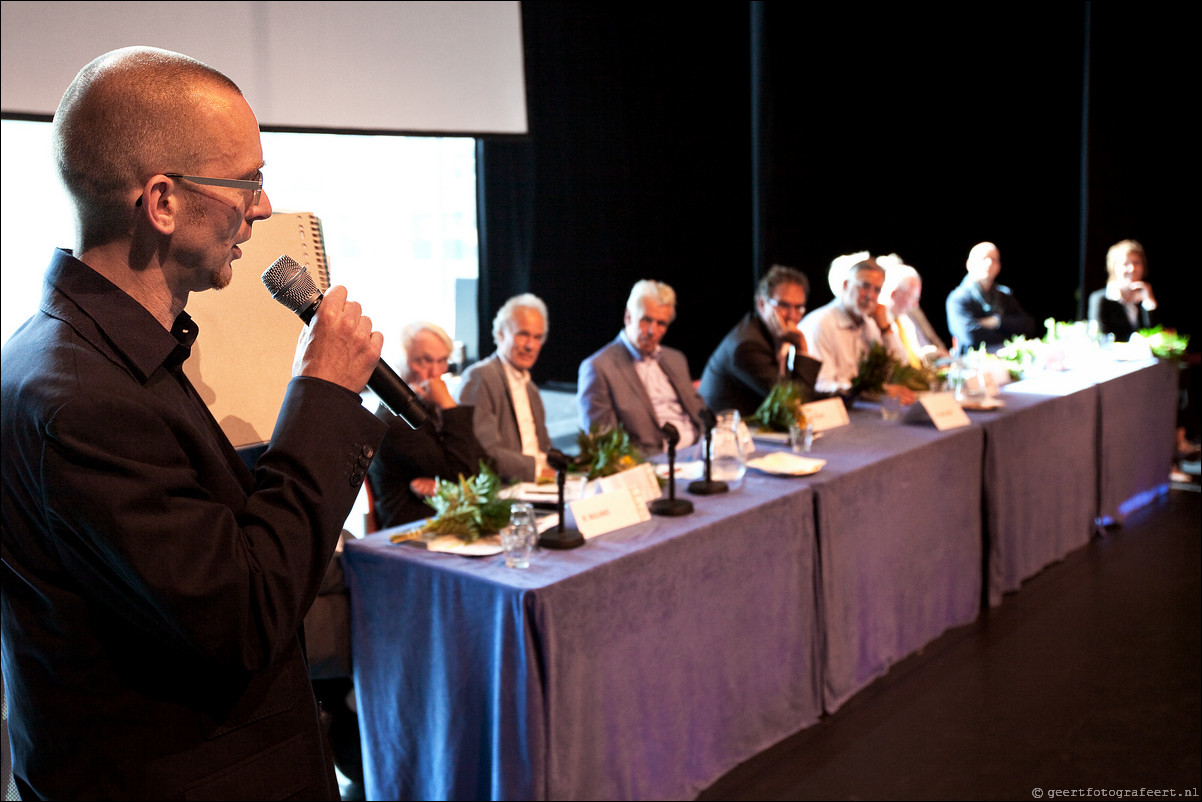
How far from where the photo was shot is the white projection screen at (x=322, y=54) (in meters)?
3.15

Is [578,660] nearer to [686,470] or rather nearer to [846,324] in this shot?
[686,470]

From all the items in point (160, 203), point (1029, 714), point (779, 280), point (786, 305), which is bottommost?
point (1029, 714)

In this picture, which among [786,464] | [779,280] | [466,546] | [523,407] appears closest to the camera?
[466,546]

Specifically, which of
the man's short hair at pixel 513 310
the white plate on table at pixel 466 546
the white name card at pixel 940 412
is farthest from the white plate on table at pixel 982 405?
the white plate on table at pixel 466 546

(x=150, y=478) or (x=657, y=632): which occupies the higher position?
(x=150, y=478)

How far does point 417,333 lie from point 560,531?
111cm

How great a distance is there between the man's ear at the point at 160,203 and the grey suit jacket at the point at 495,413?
256 centimetres

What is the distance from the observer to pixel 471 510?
2252 mm

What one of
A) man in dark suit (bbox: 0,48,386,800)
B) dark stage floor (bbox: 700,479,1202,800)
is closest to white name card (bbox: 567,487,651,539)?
dark stage floor (bbox: 700,479,1202,800)

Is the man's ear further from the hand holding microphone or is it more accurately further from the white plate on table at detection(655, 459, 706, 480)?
the white plate on table at detection(655, 459, 706, 480)

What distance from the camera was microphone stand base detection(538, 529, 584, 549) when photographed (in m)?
2.19

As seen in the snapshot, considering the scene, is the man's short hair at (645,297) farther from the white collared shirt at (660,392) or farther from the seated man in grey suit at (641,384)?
the white collared shirt at (660,392)

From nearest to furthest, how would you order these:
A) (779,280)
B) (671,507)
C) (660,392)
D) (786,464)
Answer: (671,507), (786,464), (660,392), (779,280)

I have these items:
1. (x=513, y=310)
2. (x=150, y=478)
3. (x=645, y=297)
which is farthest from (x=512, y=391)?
(x=150, y=478)
